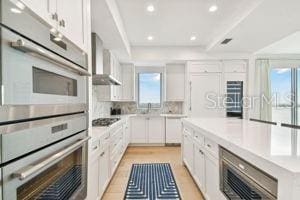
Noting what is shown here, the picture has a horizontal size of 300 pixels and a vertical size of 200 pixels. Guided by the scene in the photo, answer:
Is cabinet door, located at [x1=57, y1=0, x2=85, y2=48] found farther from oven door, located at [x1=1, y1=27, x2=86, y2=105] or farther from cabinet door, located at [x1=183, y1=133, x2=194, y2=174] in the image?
cabinet door, located at [x1=183, y1=133, x2=194, y2=174]

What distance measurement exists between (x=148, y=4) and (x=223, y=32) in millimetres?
1803

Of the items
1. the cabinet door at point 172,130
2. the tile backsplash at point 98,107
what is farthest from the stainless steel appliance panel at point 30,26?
the cabinet door at point 172,130

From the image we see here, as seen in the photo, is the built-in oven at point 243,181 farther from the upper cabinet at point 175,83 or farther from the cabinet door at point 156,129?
the upper cabinet at point 175,83

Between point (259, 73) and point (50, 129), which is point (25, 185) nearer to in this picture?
point (50, 129)

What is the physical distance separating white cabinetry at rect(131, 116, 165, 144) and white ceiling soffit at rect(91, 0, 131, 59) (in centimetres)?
202

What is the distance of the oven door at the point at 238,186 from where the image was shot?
1.25m

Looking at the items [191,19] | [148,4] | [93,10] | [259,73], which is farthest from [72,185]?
[259,73]

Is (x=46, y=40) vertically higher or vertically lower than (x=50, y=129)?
higher

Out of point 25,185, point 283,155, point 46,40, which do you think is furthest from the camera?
point 283,155

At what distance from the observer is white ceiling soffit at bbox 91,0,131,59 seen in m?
2.52

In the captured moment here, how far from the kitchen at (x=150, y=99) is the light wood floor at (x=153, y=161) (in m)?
0.03

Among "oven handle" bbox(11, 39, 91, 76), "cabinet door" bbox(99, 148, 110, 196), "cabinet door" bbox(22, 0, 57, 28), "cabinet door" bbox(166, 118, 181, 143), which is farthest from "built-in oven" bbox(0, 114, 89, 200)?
"cabinet door" bbox(166, 118, 181, 143)

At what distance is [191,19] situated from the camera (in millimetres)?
3781

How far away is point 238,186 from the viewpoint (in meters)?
1.56
